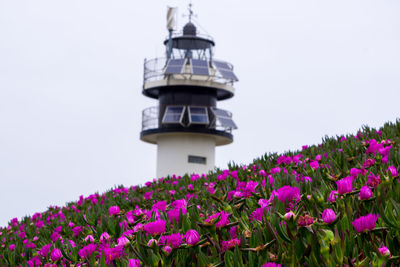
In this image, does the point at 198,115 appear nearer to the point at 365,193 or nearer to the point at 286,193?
the point at 286,193

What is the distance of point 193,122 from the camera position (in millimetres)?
21875

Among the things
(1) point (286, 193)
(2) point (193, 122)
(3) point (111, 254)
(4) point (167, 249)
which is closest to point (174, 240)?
(4) point (167, 249)

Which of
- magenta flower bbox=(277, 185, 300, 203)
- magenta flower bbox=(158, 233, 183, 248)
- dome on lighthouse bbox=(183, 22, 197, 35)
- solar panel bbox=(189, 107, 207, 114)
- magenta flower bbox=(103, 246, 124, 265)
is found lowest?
magenta flower bbox=(103, 246, 124, 265)

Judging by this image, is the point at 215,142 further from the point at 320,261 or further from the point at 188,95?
the point at 320,261

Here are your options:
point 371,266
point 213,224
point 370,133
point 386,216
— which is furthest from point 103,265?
point 370,133

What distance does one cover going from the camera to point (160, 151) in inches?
944

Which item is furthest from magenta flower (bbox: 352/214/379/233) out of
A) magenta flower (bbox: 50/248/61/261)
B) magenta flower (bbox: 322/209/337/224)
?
magenta flower (bbox: 50/248/61/261)

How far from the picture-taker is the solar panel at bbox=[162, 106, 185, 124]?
22.2 meters

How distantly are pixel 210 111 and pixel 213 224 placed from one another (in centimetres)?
2070

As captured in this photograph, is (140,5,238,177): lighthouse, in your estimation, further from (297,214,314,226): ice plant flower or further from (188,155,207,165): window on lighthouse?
(297,214,314,226): ice plant flower

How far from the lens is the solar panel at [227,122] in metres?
23.0

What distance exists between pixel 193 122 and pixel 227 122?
231cm

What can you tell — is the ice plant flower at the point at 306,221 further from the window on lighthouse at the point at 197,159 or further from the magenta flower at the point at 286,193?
the window on lighthouse at the point at 197,159

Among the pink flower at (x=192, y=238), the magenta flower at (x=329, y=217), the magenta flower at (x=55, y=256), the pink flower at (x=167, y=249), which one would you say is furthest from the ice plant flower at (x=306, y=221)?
the magenta flower at (x=55, y=256)
